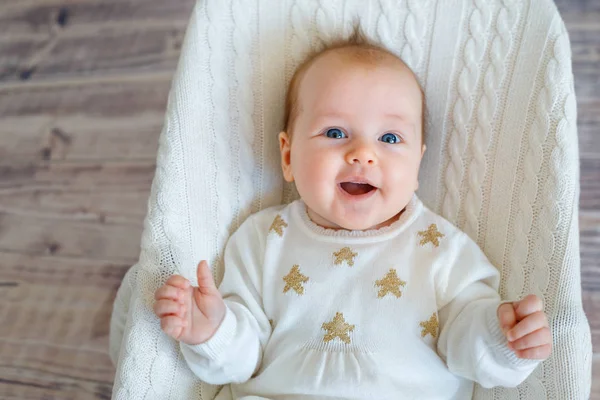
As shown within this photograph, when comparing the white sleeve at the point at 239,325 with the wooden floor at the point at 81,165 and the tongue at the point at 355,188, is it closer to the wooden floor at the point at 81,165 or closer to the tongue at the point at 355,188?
the tongue at the point at 355,188

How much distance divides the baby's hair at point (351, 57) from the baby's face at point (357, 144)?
28 mm

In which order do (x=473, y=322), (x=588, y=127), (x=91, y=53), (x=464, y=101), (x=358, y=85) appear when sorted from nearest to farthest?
(x=473, y=322)
(x=358, y=85)
(x=464, y=101)
(x=588, y=127)
(x=91, y=53)

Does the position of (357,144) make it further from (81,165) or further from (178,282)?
(81,165)

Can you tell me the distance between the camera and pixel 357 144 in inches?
40.6

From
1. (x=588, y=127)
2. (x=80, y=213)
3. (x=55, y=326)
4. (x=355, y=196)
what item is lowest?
(x=55, y=326)

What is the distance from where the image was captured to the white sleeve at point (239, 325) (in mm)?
960

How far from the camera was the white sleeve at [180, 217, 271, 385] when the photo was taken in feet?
3.15

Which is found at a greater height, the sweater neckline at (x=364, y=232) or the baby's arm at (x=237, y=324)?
the sweater neckline at (x=364, y=232)

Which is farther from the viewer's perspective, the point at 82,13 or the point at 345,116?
the point at 82,13

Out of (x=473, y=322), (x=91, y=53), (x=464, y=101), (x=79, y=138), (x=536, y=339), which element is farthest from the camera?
(x=91, y=53)

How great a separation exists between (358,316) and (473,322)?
7.4 inches

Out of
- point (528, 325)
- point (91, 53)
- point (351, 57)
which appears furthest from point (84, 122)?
point (528, 325)

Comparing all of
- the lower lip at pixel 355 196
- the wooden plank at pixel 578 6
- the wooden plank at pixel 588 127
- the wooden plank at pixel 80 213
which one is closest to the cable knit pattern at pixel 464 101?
the lower lip at pixel 355 196

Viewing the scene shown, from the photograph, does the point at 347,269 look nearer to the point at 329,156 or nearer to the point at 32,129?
the point at 329,156
